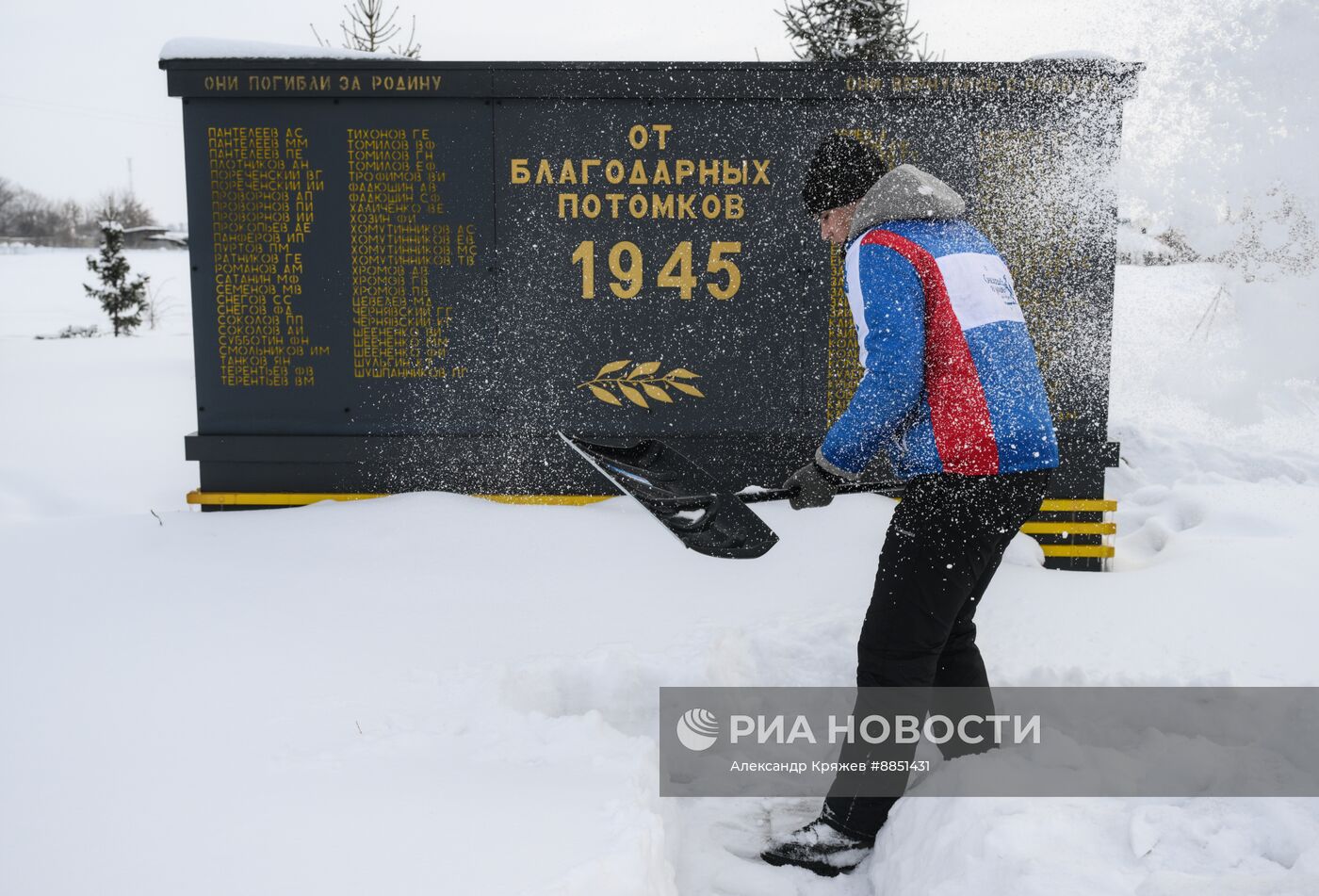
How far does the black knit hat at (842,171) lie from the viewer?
2.49 m

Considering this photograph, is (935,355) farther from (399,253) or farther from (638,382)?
(399,253)

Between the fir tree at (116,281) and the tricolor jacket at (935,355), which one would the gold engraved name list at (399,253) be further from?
the fir tree at (116,281)

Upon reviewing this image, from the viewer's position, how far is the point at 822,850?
253cm

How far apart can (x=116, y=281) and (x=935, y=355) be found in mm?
19480

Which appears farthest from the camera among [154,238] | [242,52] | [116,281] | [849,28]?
[154,238]

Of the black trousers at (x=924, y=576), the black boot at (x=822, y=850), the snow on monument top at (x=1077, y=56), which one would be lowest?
the black boot at (x=822, y=850)

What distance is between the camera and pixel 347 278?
16.2ft

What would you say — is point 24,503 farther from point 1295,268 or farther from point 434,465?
point 1295,268

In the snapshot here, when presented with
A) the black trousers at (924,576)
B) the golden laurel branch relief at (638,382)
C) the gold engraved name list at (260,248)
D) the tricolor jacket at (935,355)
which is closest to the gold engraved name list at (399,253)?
the gold engraved name list at (260,248)

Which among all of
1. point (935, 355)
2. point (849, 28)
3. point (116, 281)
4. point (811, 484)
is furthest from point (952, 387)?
point (116, 281)

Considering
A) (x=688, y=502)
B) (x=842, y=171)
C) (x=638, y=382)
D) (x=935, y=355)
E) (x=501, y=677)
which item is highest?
(x=842, y=171)

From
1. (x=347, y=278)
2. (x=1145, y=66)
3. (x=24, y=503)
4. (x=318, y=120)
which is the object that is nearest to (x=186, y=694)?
(x=347, y=278)

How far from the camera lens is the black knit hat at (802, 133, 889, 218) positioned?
2.49m

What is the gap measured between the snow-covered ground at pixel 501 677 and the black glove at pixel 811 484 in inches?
33.0
